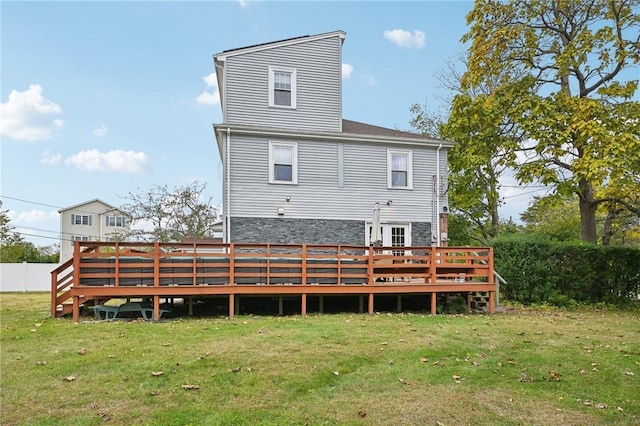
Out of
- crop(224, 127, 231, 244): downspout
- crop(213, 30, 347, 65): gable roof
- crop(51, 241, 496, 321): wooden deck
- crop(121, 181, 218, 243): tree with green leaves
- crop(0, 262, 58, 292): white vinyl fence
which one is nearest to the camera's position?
crop(51, 241, 496, 321): wooden deck

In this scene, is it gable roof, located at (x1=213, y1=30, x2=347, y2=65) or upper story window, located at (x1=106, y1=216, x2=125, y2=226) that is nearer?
gable roof, located at (x1=213, y1=30, x2=347, y2=65)

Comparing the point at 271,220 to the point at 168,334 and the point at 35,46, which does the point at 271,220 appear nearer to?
the point at 168,334

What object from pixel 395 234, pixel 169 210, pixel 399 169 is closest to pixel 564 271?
pixel 395 234

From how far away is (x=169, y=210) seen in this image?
84.2 ft

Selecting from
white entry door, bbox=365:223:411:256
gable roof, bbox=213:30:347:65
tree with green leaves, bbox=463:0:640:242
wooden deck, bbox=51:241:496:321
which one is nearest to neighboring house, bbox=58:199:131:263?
gable roof, bbox=213:30:347:65

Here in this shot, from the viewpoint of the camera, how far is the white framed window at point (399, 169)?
1400 centimetres

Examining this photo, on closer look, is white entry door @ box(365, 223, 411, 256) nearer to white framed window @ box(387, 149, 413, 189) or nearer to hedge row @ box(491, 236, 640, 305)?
white framed window @ box(387, 149, 413, 189)

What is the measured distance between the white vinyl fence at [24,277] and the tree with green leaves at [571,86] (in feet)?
73.8

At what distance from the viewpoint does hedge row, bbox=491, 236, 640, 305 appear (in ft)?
39.5

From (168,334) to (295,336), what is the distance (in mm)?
2162

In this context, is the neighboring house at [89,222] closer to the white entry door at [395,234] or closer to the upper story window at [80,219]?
the upper story window at [80,219]

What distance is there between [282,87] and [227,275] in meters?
6.91

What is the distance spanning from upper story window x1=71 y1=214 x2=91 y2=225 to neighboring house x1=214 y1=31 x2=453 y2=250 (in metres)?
34.0

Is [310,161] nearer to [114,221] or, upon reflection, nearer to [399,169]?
[399,169]
